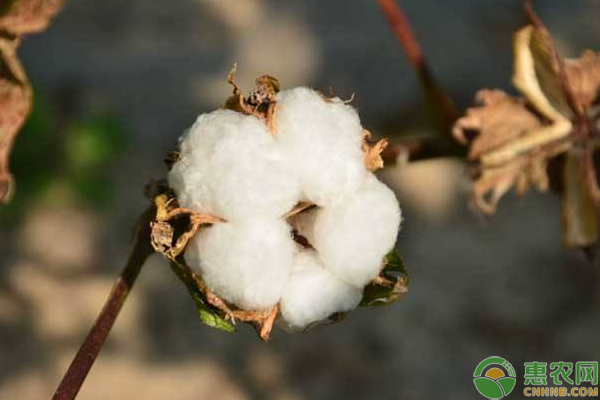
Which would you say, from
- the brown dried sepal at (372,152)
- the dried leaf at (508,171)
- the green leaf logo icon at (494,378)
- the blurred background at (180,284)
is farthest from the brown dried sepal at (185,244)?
the blurred background at (180,284)

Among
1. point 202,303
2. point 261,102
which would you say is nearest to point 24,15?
point 261,102

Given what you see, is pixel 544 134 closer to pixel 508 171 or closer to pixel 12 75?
pixel 508 171

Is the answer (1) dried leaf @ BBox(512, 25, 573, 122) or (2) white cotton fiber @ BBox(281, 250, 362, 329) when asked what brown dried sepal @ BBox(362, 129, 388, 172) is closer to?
(2) white cotton fiber @ BBox(281, 250, 362, 329)

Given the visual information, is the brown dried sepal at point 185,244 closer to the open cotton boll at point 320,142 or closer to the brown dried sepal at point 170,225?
the brown dried sepal at point 170,225

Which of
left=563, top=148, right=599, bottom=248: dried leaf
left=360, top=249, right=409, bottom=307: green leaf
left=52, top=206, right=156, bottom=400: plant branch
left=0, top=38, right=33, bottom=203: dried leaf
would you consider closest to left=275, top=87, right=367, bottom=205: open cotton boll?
left=360, top=249, right=409, bottom=307: green leaf

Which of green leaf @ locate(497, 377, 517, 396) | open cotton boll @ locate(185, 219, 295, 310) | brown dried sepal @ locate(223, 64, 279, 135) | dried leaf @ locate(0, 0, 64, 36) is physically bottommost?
green leaf @ locate(497, 377, 517, 396)

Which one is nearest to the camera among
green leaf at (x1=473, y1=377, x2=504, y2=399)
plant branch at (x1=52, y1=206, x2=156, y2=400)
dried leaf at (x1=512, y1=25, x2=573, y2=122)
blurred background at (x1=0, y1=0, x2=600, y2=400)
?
plant branch at (x1=52, y1=206, x2=156, y2=400)

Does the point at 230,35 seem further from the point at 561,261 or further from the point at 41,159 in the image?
the point at 561,261
